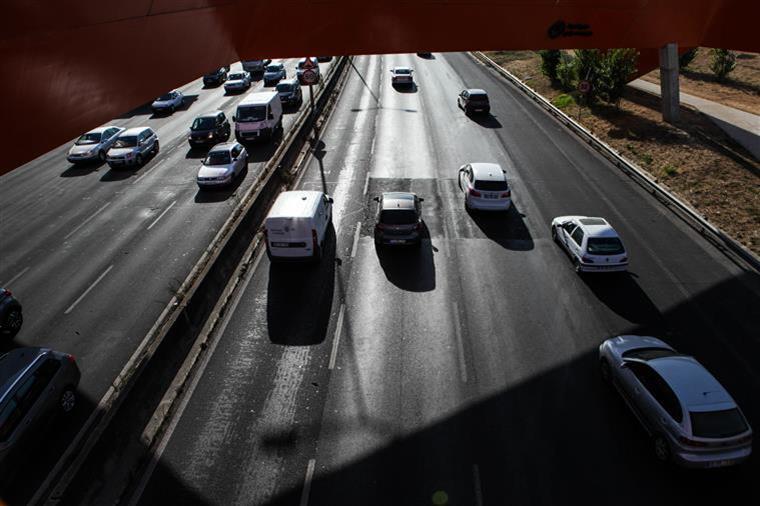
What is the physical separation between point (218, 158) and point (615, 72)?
2659 centimetres

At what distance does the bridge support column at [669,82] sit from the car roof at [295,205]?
23.8m

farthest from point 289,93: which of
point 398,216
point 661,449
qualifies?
point 661,449

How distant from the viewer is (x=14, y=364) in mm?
11461

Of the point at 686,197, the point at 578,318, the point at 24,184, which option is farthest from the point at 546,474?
the point at 24,184

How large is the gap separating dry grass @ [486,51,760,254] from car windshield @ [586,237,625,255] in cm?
638

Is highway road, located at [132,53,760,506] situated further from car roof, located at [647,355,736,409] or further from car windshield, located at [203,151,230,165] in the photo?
car windshield, located at [203,151,230,165]

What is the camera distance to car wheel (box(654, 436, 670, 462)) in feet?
34.1

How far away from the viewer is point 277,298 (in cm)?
1620

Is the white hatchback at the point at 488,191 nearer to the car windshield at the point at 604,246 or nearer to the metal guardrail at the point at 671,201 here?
the car windshield at the point at 604,246

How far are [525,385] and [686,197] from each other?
15769 mm

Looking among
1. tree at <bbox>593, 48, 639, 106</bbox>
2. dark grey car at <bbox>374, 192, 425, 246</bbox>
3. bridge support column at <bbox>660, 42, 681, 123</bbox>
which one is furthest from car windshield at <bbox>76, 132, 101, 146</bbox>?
bridge support column at <bbox>660, 42, 681, 123</bbox>

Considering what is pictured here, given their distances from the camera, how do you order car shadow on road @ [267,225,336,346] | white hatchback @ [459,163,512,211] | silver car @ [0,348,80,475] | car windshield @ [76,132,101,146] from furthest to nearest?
car windshield @ [76,132,101,146]
white hatchback @ [459,163,512,211]
car shadow on road @ [267,225,336,346]
silver car @ [0,348,80,475]

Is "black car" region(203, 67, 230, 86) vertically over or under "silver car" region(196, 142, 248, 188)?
over

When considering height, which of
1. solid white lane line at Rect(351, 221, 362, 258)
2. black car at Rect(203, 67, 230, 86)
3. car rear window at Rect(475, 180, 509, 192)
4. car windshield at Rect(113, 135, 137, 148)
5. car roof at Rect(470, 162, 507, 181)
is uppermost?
black car at Rect(203, 67, 230, 86)
